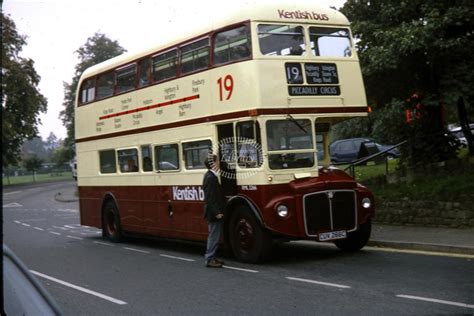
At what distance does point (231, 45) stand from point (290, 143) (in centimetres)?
209

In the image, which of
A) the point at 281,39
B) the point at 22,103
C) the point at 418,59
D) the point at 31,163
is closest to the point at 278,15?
the point at 281,39

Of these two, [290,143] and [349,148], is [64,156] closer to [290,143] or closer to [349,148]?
[349,148]

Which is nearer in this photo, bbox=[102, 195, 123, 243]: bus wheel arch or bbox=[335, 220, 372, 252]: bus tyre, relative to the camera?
bbox=[335, 220, 372, 252]: bus tyre

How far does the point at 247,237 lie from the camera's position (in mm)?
10750

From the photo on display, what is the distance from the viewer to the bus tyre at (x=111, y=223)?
1581 cm

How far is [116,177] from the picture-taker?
616 inches

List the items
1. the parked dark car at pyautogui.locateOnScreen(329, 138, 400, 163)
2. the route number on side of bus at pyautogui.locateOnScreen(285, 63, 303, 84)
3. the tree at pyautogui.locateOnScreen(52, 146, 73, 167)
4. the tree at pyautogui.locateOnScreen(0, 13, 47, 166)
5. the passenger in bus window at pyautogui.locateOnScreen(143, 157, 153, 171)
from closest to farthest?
the route number on side of bus at pyautogui.locateOnScreen(285, 63, 303, 84) < the passenger in bus window at pyautogui.locateOnScreen(143, 157, 153, 171) < the parked dark car at pyautogui.locateOnScreen(329, 138, 400, 163) < the tree at pyautogui.locateOnScreen(0, 13, 47, 166) < the tree at pyautogui.locateOnScreen(52, 146, 73, 167)

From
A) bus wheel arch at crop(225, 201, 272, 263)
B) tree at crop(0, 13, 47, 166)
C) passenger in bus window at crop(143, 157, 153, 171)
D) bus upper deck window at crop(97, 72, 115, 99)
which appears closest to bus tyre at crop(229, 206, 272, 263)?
bus wheel arch at crop(225, 201, 272, 263)

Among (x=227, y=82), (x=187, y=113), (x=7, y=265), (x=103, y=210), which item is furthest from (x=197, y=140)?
(x=7, y=265)

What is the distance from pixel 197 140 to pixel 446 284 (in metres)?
5.72

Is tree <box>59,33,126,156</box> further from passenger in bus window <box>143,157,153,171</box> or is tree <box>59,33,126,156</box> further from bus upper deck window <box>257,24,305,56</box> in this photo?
bus upper deck window <box>257,24,305,56</box>

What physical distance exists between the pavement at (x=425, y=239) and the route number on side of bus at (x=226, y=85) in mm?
4101

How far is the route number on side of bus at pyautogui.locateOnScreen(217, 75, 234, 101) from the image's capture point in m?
10.9

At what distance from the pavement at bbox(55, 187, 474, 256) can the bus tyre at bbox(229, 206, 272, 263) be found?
2.75 m
